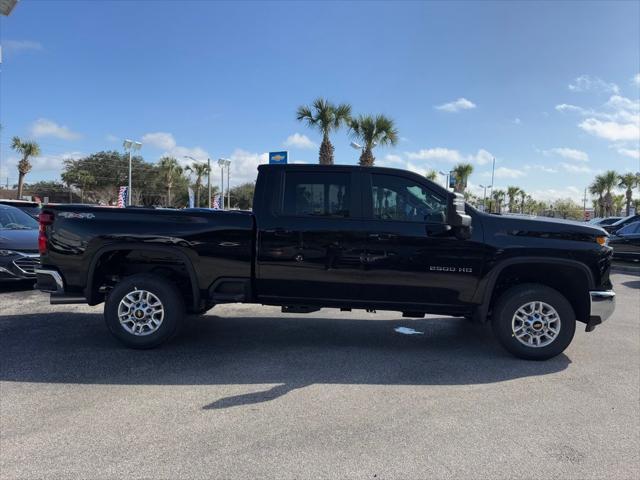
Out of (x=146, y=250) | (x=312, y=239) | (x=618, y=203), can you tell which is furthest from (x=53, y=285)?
(x=618, y=203)

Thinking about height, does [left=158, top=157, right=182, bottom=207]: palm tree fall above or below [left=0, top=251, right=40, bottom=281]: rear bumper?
above

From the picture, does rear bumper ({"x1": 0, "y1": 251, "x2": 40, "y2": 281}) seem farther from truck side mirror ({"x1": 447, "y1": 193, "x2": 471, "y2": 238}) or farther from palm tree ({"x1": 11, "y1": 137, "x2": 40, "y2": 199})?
palm tree ({"x1": 11, "y1": 137, "x2": 40, "y2": 199})

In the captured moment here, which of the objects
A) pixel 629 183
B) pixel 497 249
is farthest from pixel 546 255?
pixel 629 183

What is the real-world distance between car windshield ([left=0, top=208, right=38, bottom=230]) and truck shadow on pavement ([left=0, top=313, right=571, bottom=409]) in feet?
8.97

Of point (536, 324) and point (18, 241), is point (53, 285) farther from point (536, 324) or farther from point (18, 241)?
point (536, 324)

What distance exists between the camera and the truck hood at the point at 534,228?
198 inches

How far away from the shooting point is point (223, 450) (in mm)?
3148

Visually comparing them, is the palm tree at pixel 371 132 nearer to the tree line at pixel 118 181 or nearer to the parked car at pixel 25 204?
the parked car at pixel 25 204

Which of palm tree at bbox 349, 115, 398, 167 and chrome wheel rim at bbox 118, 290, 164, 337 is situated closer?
chrome wheel rim at bbox 118, 290, 164, 337

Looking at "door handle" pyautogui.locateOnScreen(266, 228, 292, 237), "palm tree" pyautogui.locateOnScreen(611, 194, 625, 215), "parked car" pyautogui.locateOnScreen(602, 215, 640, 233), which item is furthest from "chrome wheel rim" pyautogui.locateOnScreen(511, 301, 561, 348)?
"palm tree" pyautogui.locateOnScreen(611, 194, 625, 215)

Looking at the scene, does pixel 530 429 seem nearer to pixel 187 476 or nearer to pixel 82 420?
pixel 187 476

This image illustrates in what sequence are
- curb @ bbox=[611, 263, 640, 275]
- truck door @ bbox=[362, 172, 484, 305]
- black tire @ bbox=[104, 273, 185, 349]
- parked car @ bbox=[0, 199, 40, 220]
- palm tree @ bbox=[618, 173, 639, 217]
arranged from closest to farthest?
truck door @ bbox=[362, 172, 484, 305], black tire @ bbox=[104, 273, 185, 349], parked car @ bbox=[0, 199, 40, 220], curb @ bbox=[611, 263, 640, 275], palm tree @ bbox=[618, 173, 639, 217]

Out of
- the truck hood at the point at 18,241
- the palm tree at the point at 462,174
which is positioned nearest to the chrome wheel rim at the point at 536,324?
the truck hood at the point at 18,241

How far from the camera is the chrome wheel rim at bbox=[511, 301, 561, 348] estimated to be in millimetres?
5113
